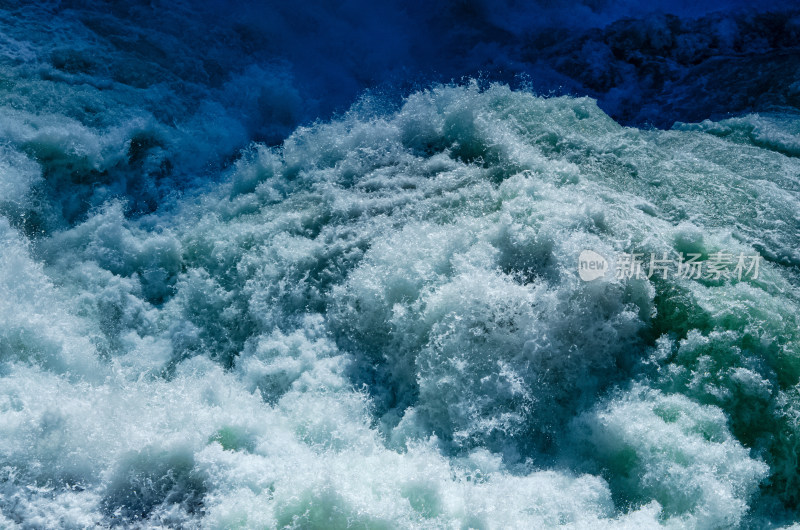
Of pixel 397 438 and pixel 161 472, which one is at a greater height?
pixel 397 438

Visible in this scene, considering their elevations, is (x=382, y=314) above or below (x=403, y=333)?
above

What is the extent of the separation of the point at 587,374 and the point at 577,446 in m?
0.47

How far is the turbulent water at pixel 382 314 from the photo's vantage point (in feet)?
9.75

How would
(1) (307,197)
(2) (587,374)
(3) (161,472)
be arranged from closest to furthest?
(3) (161,472), (2) (587,374), (1) (307,197)

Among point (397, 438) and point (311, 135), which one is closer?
point (397, 438)

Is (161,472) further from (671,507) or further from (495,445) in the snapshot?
(671,507)

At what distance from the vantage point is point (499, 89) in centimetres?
565

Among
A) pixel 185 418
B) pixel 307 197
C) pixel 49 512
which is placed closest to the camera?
pixel 49 512

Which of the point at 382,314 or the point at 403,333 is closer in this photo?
the point at 403,333

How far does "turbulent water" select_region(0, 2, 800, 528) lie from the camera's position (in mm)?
2973

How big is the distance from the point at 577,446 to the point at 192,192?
156 inches

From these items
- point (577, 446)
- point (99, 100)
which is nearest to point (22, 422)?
point (577, 446)

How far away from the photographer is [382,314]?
3924 millimetres

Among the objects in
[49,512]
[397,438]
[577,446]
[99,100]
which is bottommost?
[49,512]
